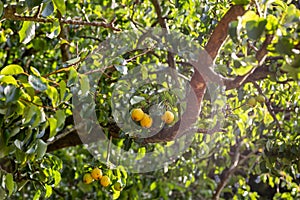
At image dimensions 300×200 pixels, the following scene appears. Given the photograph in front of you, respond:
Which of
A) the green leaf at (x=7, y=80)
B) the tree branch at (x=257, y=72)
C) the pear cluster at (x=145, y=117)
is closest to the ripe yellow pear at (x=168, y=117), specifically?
the pear cluster at (x=145, y=117)

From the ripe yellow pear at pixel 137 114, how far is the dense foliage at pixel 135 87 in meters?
0.04

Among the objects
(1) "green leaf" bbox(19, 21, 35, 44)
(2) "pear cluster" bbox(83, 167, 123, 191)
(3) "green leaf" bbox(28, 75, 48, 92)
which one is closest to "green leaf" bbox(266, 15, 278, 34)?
(3) "green leaf" bbox(28, 75, 48, 92)

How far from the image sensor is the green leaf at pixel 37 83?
3.40 feet

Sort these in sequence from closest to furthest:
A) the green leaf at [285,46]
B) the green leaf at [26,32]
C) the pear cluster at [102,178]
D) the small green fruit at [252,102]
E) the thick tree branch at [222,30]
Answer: the green leaf at [285,46]
the thick tree branch at [222,30]
the green leaf at [26,32]
the pear cluster at [102,178]
the small green fruit at [252,102]

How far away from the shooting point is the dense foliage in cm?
107

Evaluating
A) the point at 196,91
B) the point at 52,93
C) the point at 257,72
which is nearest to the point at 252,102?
the point at 257,72

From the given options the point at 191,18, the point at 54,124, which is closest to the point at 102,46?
the point at 191,18

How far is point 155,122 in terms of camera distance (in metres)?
1.61

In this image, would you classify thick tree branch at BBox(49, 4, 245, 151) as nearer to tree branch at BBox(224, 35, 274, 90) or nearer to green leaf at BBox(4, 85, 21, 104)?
tree branch at BBox(224, 35, 274, 90)

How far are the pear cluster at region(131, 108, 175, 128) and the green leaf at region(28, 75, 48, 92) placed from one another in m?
0.49

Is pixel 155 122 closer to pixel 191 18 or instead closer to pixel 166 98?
pixel 166 98

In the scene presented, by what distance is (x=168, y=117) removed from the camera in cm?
149

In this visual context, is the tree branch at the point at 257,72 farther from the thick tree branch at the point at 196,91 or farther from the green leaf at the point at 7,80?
the green leaf at the point at 7,80

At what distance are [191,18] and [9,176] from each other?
0.98 metres
